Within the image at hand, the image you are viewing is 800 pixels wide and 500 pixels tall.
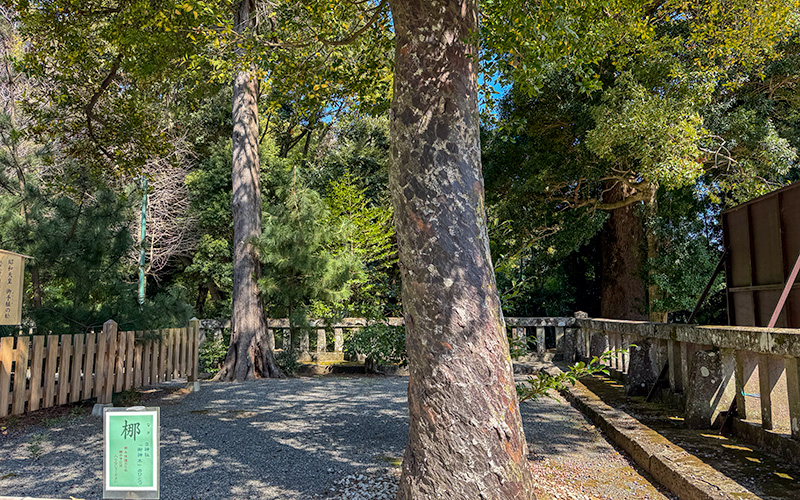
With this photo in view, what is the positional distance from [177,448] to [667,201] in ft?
35.5

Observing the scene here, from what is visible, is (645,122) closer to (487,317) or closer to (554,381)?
(554,381)

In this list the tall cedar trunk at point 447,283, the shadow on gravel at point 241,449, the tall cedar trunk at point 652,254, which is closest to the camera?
the tall cedar trunk at point 447,283

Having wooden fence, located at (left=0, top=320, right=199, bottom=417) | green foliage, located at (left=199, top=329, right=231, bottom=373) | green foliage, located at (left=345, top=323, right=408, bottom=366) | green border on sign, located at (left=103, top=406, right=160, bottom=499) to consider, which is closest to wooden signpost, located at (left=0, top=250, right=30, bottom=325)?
wooden fence, located at (left=0, top=320, right=199, bottom=417)

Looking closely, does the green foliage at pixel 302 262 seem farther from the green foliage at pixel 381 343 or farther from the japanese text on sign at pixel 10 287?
the japanese text on sign at pixel 10 287

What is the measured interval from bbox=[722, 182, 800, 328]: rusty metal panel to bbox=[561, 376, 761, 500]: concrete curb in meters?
1.57

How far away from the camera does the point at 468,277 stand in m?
3.06

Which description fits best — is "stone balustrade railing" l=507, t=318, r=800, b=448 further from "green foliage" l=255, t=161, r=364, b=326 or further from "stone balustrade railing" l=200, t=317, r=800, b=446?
"green foliage" l=255, t=161, r=364, b=326

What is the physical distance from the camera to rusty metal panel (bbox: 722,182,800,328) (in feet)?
15.1

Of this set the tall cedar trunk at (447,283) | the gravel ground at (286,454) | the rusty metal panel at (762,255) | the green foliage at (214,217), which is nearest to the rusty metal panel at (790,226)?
the rusty metal panel at (762,255)

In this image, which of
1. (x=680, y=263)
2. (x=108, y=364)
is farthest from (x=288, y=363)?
(x=680, y=263)

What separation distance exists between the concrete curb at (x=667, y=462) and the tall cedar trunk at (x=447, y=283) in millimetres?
992

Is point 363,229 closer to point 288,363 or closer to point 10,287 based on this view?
point 288,363

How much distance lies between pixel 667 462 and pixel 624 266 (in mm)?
9597

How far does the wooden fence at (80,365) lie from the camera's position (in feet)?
18.7
